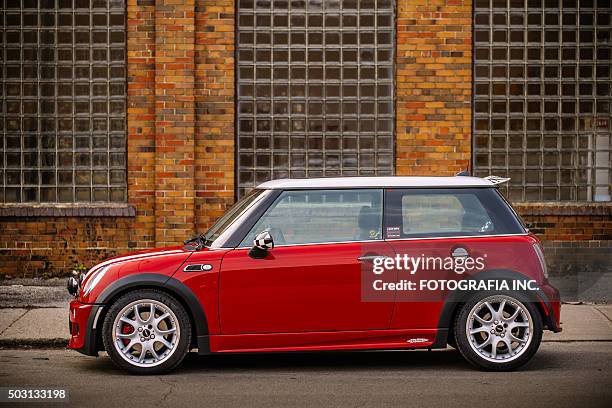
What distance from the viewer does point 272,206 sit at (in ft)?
26.4

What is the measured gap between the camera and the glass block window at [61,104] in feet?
43.8

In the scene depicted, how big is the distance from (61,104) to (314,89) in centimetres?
336

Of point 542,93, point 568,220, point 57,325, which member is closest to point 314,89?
point 542,93

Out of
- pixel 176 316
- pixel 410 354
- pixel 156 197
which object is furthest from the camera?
pixel 156 197

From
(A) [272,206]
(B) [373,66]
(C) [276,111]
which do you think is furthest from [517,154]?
(A) [272,206]

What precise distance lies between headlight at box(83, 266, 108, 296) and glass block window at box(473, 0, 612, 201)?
22.5 feet

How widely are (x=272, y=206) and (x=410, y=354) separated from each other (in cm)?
199

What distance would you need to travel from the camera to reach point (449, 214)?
803cm

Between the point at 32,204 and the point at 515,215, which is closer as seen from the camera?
the point at 515,215

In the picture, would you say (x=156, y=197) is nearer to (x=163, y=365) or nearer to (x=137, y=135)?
(x=137, y=135)

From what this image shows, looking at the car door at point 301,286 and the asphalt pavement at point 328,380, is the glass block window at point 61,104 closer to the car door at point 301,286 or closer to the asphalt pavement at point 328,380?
the asphalt pavement at point 328,380

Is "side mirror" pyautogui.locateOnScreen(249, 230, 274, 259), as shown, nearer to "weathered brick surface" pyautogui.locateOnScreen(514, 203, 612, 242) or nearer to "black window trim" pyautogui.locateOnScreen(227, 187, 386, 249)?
"black window trim" pyautogui.locateOnScreen(227, 187, 386, 249)

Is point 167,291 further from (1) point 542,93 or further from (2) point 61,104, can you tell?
(1) point 542,93

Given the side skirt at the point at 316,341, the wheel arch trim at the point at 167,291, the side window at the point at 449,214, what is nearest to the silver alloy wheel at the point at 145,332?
the wheel arch trim at the point at 167,291
